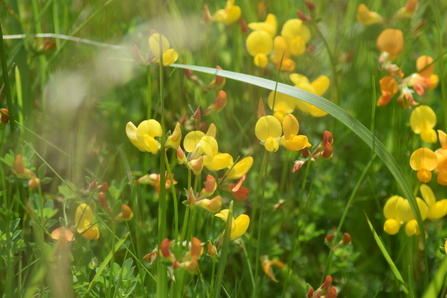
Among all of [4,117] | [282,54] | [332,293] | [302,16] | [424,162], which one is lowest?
[332,293]

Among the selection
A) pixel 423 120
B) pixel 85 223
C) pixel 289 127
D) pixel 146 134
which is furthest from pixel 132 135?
pixel 423 120

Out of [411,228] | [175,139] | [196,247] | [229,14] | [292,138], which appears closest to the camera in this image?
[196,247]

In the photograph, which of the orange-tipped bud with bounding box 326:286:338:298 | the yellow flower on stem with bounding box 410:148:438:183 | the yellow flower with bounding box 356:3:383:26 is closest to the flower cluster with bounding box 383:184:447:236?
the yellow flower on stem with bounding box 410:148:438:183

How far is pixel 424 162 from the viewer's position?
1017mm

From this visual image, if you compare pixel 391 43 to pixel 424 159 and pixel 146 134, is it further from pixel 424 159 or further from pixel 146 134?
pixel 146 134

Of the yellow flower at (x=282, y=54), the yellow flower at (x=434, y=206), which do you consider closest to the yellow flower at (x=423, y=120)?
the yellow flower at (x=434, y=206)

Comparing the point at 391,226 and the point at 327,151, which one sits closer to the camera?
the point at 327,151

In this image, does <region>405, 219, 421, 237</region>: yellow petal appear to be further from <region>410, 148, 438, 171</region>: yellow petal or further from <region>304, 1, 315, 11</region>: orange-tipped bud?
<region>304, 1, 315, 11</region>: orange-tipped bud

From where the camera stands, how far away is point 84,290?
0.95 metres

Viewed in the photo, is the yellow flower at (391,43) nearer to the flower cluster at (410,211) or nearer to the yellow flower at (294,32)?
the yellow flower at (294,32)

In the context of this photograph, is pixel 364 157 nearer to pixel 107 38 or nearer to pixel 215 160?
pixel 215 160

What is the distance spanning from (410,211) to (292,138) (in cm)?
40

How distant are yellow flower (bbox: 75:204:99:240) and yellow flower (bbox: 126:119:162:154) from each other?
0.57 feet

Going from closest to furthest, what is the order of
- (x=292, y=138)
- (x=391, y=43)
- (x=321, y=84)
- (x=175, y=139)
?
(x=175, y=139), (x=292, y=138), (x=321, y=84), (x=391, y=43)
